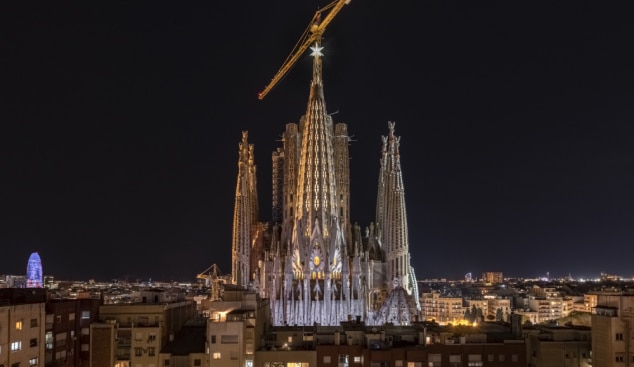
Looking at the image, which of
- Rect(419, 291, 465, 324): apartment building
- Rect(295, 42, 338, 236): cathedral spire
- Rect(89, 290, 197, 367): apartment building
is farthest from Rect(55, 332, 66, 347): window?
Rect(419, 291, 465, 324): apartment building

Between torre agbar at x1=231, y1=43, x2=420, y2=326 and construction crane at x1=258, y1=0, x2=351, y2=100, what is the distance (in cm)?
1112

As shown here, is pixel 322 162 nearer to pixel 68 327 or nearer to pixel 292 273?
pixel 292 273

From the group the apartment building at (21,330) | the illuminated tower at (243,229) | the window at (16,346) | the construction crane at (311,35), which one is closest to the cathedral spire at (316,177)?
the illuminated tower at (243,229)

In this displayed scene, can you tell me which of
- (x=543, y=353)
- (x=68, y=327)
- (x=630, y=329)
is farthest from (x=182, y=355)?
(x=630, y=329)

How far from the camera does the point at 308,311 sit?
298 feet

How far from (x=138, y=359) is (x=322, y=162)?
139ft

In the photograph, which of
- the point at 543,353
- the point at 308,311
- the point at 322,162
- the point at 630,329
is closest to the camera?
the point at 630,329

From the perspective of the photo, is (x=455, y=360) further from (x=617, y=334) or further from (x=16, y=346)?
(x=16, y=346)

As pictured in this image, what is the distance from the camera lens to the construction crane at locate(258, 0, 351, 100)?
11201cm

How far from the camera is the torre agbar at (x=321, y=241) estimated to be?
91188 millimetres

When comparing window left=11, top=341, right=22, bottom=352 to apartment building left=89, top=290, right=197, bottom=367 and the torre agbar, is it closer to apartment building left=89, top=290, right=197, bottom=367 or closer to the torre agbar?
apartment building left=89, top=290, right=197, bottom=367

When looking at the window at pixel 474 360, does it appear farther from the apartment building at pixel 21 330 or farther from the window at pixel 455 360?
the apartment building at pixel 21 330

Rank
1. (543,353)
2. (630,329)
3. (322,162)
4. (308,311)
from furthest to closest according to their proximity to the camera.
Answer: (322,162) → (308,311) → (543,353) → (630,329)

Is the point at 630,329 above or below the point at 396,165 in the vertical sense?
below
